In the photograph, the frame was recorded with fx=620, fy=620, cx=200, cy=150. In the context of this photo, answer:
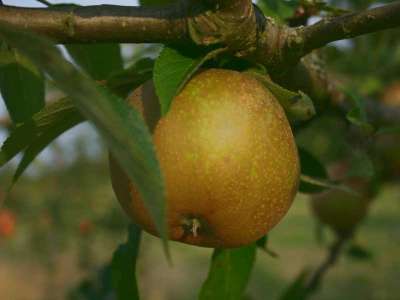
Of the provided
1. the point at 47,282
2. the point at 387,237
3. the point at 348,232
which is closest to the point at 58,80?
the point at 348,232

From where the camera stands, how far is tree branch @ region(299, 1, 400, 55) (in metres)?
0.67

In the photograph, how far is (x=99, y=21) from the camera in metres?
0.72

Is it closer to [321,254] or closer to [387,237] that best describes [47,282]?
[321,254]

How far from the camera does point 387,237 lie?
772 cm

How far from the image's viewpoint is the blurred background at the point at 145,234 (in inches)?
102

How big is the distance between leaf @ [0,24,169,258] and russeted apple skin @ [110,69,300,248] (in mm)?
157

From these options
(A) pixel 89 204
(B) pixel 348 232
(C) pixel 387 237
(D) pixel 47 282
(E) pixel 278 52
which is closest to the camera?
(E) pixel 278 52

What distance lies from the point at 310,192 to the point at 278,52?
30 cm

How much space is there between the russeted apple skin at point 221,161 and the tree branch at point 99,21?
8cm

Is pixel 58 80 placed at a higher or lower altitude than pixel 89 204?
higher

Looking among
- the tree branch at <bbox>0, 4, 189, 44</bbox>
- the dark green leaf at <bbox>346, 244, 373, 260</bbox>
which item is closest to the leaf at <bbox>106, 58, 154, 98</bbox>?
the tree branch at <bbox>0, 4, 189, 44</bbox>

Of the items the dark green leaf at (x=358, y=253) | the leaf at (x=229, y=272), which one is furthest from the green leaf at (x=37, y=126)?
the dark green leaf at (x=358, y=253)

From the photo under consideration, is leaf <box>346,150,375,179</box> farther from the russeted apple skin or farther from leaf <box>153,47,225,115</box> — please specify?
leaf <box>153,47,225,115</box>

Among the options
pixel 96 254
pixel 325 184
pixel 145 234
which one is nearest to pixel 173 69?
pixel 325 184
